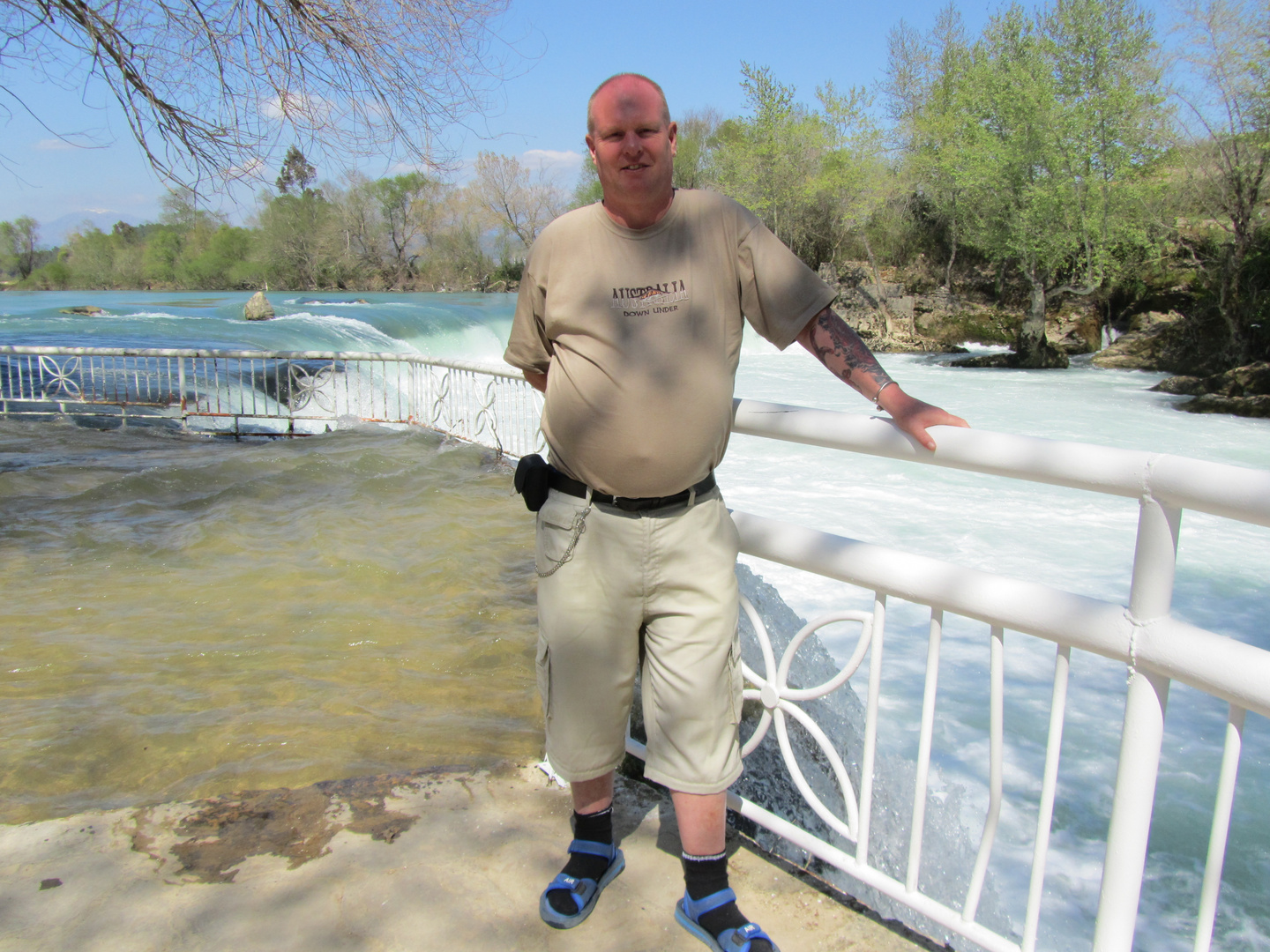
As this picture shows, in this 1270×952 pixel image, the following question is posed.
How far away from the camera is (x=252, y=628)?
4.07 metres

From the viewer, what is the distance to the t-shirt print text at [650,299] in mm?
1759

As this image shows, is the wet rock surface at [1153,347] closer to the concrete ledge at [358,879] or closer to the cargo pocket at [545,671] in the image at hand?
the concrete ledge at [358,879]

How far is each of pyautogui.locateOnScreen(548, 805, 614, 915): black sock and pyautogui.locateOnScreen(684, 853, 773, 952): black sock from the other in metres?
0.22

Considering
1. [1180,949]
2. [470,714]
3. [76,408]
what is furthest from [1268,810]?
[76,408]

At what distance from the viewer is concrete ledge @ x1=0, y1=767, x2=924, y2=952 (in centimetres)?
176

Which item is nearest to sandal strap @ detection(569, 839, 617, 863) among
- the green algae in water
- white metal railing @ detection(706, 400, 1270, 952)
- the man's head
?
white metal railing @ detection(706, 400, 1270, 952)

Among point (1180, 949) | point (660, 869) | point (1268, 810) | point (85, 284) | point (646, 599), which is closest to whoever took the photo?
point (646, 599)

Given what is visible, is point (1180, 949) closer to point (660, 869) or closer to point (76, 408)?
Answer: point (660, 869)

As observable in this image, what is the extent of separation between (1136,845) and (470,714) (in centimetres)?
238

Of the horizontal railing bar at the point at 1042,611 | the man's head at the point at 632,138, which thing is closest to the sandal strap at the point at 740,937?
the horizontal railing bar at the point at 1042,611

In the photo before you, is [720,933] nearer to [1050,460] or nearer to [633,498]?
[633,498]

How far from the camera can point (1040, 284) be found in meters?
26.7

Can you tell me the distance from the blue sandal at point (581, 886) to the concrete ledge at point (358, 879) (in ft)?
0.08

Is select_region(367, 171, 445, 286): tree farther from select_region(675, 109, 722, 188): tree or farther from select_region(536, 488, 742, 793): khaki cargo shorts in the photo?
select_region(536, 488, 742, 793): khaki cargo shorts
